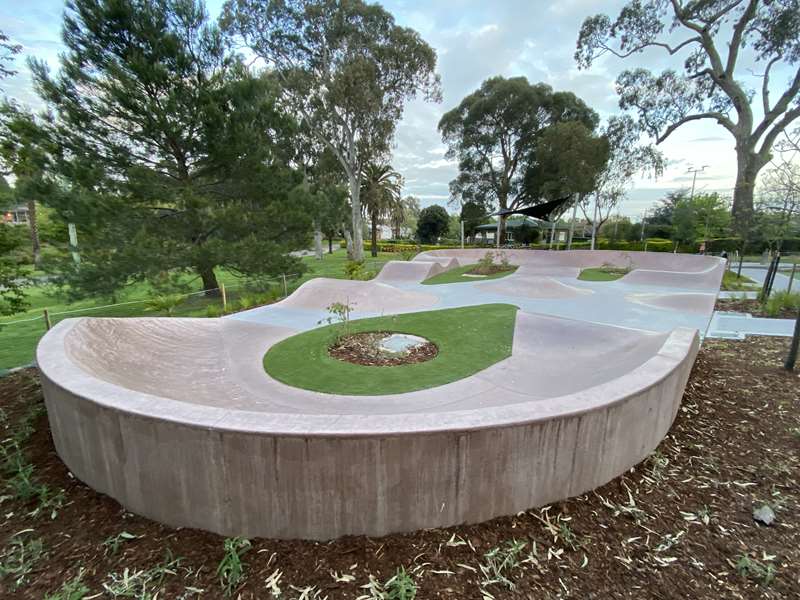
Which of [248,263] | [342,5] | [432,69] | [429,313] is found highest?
[342,5]

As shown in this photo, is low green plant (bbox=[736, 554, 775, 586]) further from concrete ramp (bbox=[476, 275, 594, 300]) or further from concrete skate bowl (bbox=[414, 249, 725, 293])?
concrete skate bowl (bbox=[414, 249, 725, 293])

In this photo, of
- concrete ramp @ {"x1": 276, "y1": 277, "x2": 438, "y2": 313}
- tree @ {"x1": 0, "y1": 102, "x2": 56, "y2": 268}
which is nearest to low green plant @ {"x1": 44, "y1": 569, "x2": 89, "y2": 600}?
concrete ramp @ {"x1": 276, "y1": 277, "x2": 438, "y2": 313}

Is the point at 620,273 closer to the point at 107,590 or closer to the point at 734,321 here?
the point at 734,321

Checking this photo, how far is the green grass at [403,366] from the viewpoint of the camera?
5035 mm

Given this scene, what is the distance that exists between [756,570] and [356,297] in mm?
9207

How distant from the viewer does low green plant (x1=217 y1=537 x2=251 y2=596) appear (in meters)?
1.91

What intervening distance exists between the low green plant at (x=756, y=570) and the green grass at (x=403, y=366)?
3245mm

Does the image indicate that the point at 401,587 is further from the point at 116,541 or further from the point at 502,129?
the point at 502,129

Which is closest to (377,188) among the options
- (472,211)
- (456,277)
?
(472,211)

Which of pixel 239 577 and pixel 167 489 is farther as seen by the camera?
pixel 167 489

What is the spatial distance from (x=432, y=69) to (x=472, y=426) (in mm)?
25258

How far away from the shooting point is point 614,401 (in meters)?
2.47

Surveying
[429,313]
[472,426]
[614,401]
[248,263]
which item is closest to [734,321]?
[429,313]

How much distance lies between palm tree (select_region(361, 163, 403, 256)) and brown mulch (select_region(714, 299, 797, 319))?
25.4 meters
